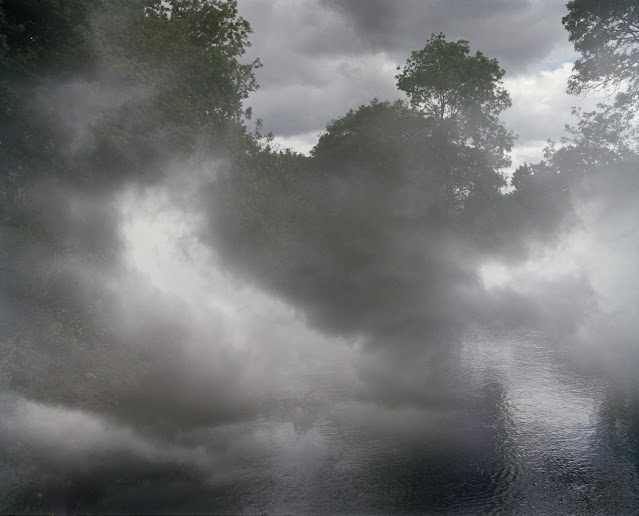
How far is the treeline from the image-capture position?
72.8 feet

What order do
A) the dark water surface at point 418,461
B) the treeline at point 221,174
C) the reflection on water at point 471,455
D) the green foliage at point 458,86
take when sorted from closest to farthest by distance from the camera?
1. the dark water surface at point 418,461
2. the reflection on water at point 471,455
3. the treeline at point 221,174
4. the green foliage at point 458,86

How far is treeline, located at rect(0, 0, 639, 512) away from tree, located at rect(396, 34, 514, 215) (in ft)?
0.40

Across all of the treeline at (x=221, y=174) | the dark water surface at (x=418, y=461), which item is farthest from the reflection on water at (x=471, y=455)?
the treeline at (x=221, y=174)

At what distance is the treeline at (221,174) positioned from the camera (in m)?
22.2

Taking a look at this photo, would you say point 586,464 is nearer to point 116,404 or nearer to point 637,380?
point 637,380

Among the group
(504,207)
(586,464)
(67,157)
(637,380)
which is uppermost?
(504,207)

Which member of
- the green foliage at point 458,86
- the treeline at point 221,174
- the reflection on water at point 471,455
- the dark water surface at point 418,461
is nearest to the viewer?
the dark water surface at point 418,461

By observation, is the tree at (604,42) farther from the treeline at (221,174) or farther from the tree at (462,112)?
the tree at (462,112)

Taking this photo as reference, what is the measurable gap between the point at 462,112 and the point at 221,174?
22763 millimetres

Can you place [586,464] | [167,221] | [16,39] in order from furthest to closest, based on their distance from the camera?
[167,221]
[16,39]
[586,464]

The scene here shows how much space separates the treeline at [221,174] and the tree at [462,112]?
0.12m

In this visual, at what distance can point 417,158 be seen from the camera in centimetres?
4922

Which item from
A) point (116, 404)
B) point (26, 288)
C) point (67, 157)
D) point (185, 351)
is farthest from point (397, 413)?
point (67, 157)

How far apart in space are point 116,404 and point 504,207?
54.5 m
